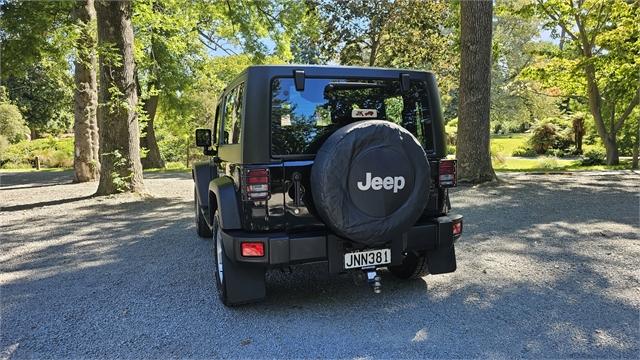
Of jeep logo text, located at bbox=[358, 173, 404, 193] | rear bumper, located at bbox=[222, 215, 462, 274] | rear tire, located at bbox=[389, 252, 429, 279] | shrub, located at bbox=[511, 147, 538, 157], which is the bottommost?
rear tire, located at bbox=[389, 252, 429, 279]

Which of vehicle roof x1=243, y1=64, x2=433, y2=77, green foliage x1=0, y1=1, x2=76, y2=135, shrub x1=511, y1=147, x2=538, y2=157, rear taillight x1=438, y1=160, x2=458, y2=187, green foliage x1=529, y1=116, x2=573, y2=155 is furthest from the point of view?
shrub x1=511, y1=147, x2=538, y2=157

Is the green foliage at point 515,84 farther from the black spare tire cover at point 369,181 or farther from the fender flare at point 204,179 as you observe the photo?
the black spare tire cover at point 369,181

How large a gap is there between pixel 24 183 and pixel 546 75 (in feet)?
61.2

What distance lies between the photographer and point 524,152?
1161 inches

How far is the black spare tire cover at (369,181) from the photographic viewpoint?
10.8ft

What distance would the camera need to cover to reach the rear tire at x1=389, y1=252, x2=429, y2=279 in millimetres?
4227

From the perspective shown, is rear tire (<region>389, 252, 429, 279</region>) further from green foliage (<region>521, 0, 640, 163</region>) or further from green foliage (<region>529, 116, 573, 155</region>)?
green foliage (<region>529, 116, 573, 155</region>)

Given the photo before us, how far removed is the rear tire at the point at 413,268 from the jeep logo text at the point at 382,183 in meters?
1.01

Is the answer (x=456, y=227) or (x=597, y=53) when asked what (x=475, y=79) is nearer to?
(x=456, y=227)

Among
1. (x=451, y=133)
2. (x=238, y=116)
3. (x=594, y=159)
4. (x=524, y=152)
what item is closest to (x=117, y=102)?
(x=238, y=116)

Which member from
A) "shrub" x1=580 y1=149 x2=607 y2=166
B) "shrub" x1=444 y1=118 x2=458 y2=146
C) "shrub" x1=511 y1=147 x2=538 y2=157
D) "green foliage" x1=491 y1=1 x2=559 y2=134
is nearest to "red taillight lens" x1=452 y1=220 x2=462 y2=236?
"shrub" x1=580 y1=149 x2=607 y2=166

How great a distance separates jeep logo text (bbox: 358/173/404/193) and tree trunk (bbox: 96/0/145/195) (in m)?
7.85

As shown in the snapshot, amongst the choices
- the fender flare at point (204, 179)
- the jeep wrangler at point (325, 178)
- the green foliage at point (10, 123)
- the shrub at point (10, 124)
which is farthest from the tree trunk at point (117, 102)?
the shrub at point (10, 124)

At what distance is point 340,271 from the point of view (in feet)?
11.6
